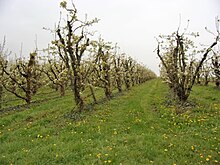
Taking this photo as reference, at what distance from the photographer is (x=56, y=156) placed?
919 cm

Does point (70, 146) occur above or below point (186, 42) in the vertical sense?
below

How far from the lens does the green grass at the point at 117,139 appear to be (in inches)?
347

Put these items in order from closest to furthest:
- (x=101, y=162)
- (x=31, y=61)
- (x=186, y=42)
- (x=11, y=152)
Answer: (x=101, y=162)
(x=11, y=152)
(x=186, y=42)
(x=31, y=61)

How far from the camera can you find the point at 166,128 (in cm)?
1267

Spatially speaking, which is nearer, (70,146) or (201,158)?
(201,158)

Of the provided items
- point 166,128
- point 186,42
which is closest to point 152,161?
point 166,128

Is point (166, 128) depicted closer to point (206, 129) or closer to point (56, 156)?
point (206, 129)

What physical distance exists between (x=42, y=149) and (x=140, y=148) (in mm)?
4121

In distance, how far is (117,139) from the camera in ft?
34.9

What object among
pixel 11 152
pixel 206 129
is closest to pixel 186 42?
pixel 206 129

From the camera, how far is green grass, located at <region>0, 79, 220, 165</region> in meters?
8.82

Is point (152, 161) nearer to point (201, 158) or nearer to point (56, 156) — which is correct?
point (201, 158)

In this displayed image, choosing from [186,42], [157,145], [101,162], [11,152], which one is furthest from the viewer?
[186,42]

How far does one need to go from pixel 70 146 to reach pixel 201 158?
5.22 metres
